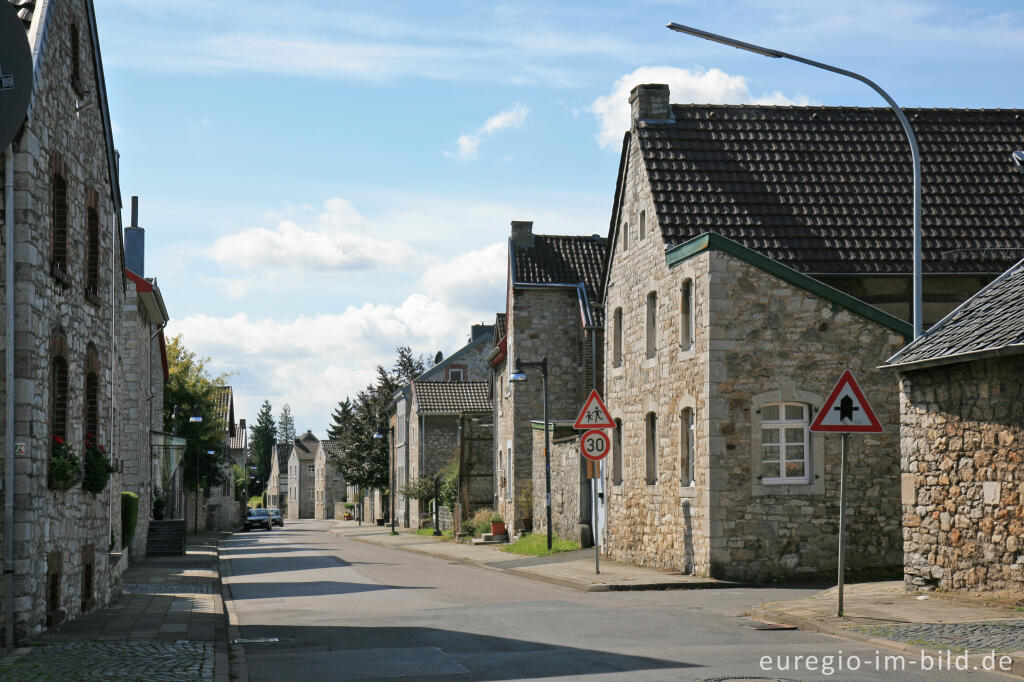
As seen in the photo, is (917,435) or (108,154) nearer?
(917,435)

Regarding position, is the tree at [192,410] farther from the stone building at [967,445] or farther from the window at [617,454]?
the stone building at [967,445]

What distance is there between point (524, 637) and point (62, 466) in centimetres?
566

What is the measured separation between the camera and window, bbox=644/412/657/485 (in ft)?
81.1

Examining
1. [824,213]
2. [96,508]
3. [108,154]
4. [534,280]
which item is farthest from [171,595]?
[534,280]

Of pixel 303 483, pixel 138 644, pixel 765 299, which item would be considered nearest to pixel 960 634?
pixel 138 644

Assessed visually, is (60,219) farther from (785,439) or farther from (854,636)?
(785,439)

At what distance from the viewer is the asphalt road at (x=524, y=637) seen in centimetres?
1010

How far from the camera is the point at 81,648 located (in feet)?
38.5

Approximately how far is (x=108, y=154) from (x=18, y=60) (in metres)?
7.65

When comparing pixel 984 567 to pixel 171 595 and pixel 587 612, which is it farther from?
pixel 171 595

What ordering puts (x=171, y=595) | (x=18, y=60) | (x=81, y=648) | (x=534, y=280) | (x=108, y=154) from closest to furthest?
(x=18, y=60), (x=81, y=648), (x=108, y=154), (x=171, y=595), (x=534, y=280)

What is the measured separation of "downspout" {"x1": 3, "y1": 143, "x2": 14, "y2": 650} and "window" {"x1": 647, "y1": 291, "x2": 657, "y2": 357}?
14.9 meters

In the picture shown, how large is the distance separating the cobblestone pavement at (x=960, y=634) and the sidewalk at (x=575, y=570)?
7766 millimetres

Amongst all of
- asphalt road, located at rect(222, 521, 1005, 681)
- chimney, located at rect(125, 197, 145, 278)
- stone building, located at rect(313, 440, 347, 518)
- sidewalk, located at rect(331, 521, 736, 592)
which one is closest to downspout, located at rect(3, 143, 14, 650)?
asphalt road, located at rect(222, 521, 1005, 681)
